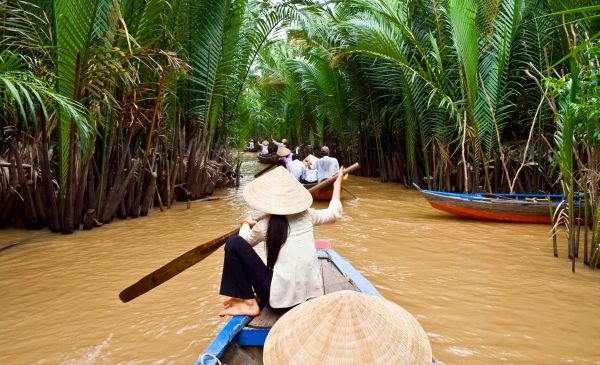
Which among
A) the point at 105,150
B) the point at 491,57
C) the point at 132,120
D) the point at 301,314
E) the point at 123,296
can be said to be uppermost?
the point at 491,57

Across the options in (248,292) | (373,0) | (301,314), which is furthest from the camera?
(373,0)

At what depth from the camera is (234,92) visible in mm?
9109

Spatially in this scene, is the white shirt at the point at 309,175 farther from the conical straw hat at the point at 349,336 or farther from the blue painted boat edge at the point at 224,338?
the conical straw hat at the point at 349,336

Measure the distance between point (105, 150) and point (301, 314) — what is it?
505cm

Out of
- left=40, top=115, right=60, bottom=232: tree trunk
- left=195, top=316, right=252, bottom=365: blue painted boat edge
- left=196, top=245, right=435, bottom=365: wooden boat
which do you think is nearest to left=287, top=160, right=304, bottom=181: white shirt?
left=40, top=115, right=60, bottom=232: tree trunk

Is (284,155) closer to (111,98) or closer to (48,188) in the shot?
(111,98)

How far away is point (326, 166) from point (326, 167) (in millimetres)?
21

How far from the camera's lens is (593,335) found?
3.00 meters

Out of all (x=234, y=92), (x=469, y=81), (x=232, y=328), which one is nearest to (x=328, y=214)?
(x=232, y=328)

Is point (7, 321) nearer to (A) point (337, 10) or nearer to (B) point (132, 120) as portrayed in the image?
(B) point (132, 120)

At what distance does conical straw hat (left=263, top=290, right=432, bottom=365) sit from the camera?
132 centimetres

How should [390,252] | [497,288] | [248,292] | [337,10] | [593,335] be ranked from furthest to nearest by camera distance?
[337,10], [390,252], [497,288], [593,335], [248,292]

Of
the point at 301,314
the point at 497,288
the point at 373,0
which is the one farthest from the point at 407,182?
A: the point at 301,314

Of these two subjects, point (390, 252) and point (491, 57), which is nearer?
point (390, 252)
